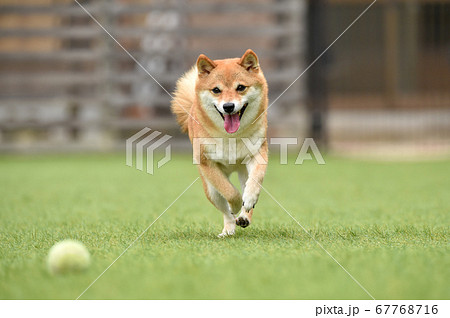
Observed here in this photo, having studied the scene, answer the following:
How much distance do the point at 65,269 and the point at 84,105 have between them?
7.16m

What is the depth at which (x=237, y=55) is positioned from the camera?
8.40 m

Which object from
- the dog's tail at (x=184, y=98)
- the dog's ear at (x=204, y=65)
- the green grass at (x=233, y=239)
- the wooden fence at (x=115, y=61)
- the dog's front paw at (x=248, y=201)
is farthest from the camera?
the wooden fence at (x=115, y=61)

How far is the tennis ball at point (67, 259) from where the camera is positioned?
220 cm

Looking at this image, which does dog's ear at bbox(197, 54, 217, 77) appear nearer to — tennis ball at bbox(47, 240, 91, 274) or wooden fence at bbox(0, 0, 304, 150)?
tennis ball at bbox(47, 240, 91, 274)

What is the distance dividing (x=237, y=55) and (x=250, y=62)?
5.17m

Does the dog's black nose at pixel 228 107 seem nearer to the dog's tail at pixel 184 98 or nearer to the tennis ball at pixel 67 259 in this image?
the dog's tail at pixel 184 98

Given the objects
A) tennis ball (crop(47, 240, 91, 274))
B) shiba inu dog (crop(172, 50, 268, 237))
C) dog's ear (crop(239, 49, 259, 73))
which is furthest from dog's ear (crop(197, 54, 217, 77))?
tennis ball (crop(47, 240, 91, 274))

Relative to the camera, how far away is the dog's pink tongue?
3111 millimetres

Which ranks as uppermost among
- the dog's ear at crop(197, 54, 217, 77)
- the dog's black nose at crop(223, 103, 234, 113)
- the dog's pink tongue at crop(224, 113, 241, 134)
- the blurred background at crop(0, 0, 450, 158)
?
the dog's ear at crop(197, 54, 217, 77)

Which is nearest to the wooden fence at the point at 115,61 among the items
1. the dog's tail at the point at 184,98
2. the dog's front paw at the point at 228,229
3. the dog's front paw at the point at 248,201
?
the dog's tail at the point at 184,98

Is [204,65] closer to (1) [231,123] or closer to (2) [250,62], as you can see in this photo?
(2) [250,62]

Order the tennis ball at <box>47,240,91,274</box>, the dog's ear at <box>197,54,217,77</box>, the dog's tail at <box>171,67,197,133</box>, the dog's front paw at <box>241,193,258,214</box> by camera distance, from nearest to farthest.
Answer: the tennis ball at <box>47,240,91,274</box> → the dog's front paw at <box>241,193,258,214</box> → the dog's ear at <box>197,54,217,77</box> → the dog's tail at <box>171,67,197,133</box>

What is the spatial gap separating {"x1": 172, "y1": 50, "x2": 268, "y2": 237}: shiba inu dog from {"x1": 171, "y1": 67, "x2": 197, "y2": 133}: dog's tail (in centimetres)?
25

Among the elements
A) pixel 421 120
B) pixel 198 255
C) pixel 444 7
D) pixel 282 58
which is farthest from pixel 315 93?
pixel 198 255
